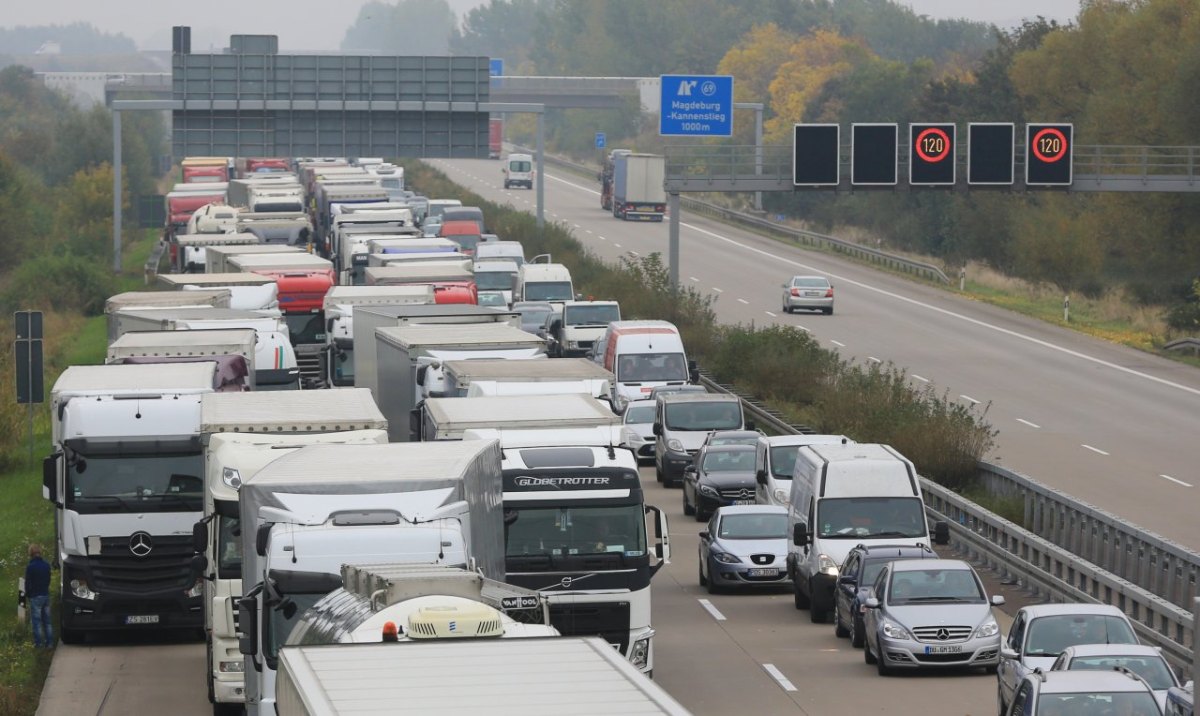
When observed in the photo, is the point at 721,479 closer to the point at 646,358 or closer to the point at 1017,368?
the point at 646,358

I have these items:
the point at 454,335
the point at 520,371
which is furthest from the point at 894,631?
the point at 454,335

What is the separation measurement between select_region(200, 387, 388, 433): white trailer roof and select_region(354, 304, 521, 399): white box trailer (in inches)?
407

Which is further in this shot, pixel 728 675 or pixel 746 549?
pixel 746 549

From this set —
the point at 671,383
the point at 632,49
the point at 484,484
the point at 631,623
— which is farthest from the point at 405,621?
the point at 632,49

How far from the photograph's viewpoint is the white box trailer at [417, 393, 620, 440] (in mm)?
20516

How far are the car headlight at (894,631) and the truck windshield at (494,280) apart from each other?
37.6 m

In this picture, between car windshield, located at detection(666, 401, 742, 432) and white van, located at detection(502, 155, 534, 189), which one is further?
white van, located at detection(502, 155, 534, 189)

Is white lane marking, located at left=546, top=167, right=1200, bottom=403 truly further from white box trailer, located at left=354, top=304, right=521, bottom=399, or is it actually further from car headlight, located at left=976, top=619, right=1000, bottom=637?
car headlight, located at left=976, top=619, right=1000, bottom=637

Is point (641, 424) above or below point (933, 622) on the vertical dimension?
below

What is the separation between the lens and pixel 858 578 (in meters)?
22.2

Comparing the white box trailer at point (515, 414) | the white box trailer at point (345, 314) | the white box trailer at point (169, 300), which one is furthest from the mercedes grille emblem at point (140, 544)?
the white box trailer at point (169, 300)

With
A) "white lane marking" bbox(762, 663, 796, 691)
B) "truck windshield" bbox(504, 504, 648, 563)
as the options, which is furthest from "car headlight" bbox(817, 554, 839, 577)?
"truck windshield" bbox(504, 504, 648, 563)

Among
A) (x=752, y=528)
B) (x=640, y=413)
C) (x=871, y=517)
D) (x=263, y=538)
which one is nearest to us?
(x=263, y=538)

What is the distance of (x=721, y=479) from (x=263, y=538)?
18.7 meters
